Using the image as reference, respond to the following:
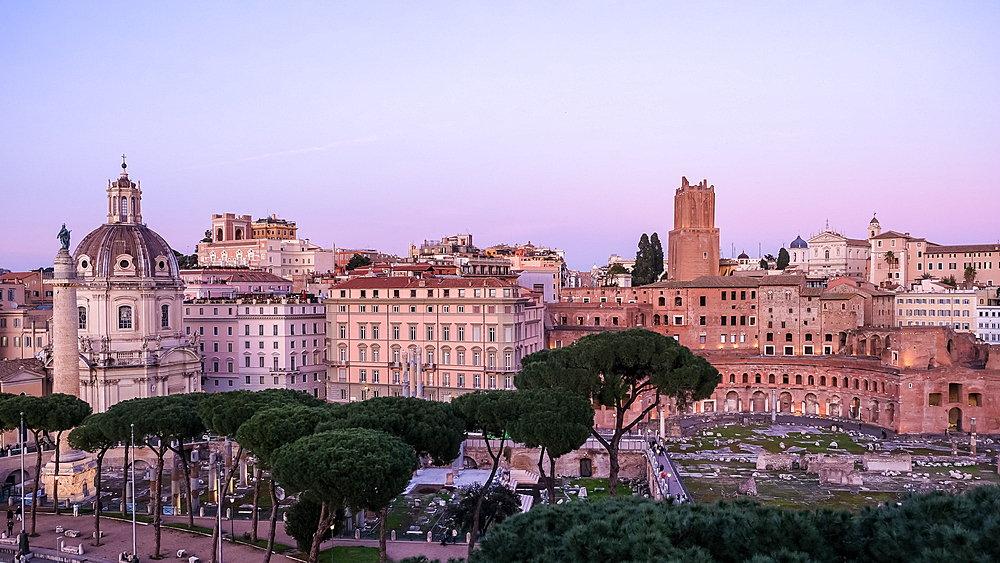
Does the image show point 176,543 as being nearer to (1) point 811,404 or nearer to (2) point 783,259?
(1) point 811,404

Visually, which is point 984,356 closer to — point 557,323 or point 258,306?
point 557,323

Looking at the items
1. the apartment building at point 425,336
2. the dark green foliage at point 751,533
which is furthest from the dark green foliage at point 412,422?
the apartment building at point 425,336

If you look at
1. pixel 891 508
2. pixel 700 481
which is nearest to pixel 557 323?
pixel 700 481

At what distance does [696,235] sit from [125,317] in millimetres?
60116

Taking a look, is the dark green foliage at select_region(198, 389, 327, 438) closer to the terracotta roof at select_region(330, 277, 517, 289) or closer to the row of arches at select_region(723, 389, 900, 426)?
the terracotta roof at select_region(330, 277, 517, 289)

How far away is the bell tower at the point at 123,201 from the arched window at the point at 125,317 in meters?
6.30

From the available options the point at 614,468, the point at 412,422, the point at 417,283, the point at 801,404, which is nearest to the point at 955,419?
the point at 801,404

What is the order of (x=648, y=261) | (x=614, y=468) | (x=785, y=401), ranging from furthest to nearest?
(x=648, y=261), (x=785, y=401), (x=614, y=468)

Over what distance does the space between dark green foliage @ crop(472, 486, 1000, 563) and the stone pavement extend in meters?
14.9

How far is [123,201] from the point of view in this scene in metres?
52.0

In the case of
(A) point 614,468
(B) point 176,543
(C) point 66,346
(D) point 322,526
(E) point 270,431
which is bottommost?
(B) point 176,543

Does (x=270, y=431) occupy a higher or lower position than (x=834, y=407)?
higher

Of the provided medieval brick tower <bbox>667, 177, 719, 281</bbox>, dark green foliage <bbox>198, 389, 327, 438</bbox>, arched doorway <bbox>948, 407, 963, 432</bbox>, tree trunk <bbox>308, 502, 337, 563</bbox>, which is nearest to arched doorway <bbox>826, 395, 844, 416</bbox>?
arched doorway <bbox>948, 407, 963, 432</bbox>

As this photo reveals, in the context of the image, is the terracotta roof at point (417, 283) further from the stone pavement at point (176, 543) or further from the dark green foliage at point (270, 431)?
the dark green foliage at point (270, 431)
